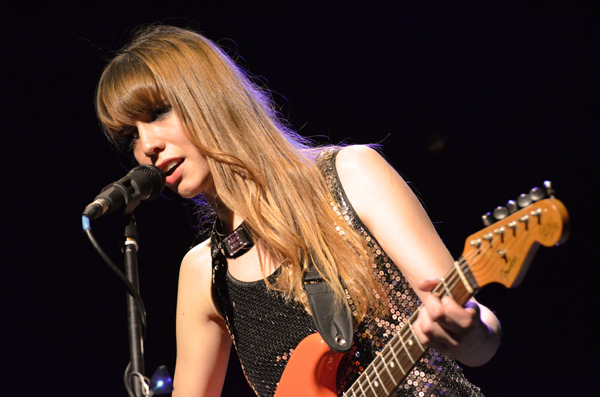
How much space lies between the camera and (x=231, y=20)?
10.3 ft

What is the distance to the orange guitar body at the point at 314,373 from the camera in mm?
1600

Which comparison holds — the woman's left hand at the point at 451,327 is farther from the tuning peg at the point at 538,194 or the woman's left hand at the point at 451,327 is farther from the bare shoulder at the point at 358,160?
the bare shoulder at the point at 358,160

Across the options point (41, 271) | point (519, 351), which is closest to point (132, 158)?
point (41, 271)

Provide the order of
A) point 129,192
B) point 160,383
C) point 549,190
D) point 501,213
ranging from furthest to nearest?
point 129,192
point 160,383
point 501,213
point 549,190

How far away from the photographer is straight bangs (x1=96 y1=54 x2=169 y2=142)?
1.89 meters

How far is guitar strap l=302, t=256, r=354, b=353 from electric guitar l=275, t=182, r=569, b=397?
43 mm

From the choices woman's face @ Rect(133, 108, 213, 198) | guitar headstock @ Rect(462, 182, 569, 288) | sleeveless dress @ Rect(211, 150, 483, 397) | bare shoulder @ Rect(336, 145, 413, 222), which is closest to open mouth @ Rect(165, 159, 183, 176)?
woman's face @ Rect(133, 108, 213, 198)

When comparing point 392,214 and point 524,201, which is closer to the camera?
point 524,201

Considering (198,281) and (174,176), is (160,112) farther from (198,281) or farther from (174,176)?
(198,281)

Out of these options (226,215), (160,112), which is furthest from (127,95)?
(226,215)

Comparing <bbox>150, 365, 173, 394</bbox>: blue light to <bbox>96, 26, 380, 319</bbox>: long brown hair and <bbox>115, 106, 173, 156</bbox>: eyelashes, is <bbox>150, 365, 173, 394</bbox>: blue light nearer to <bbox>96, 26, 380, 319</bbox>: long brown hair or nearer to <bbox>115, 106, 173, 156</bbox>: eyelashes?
<bbox>96, 26, 380, 319</bbox>: long brown hair

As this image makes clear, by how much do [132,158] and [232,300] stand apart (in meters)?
0.61

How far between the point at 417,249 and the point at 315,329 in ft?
1.36

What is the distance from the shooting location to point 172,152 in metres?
1.84
